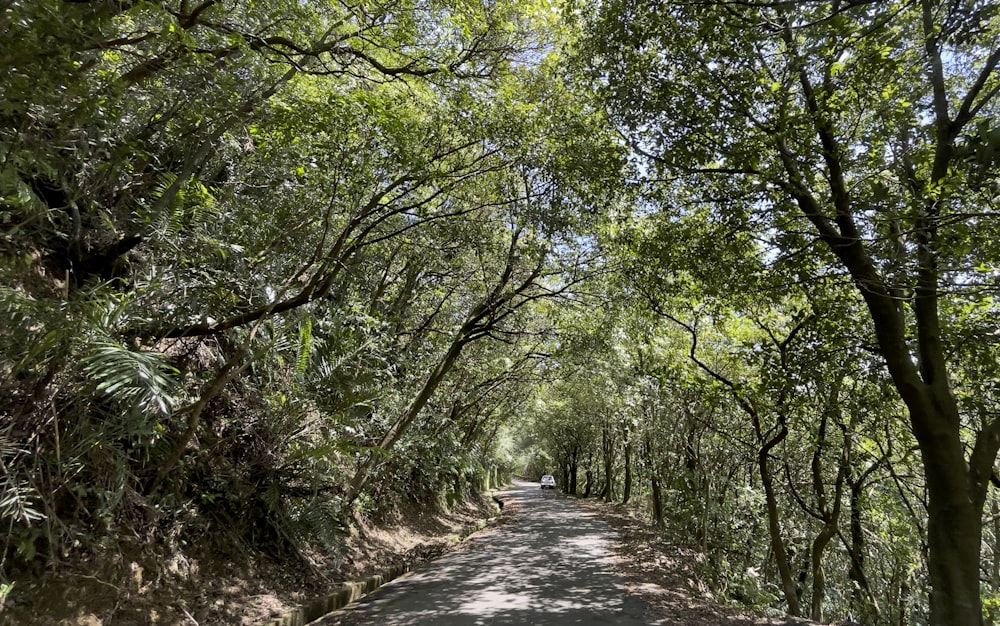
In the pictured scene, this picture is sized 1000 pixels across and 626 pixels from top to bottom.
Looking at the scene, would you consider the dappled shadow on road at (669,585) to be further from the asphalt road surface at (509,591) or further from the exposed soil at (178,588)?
the exposed soil at (178,588)

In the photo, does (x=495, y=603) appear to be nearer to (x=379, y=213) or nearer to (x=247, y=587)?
(x=247, y=587)

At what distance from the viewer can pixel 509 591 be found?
8016 millimetres

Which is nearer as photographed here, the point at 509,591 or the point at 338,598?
the point at 338,598

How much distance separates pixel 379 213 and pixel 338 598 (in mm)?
5619

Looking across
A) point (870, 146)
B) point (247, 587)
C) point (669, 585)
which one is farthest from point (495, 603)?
point (870, 146)

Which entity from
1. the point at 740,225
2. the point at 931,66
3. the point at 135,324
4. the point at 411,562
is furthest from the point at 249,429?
the point at 931,66

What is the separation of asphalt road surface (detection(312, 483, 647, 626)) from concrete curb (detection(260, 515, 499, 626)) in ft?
0.63

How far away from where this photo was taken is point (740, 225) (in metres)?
6.63

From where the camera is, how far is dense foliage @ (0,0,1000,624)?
4082 mm

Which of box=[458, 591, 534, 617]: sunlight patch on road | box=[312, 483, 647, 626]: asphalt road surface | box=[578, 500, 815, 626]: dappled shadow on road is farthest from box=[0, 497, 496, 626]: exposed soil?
box=[578, 500, 815, 626]: dappled shadow on road

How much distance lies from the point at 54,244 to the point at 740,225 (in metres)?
8.33

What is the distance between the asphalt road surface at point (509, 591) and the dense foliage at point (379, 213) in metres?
1.42

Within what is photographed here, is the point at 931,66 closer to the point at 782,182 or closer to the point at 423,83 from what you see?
the point at 782,182

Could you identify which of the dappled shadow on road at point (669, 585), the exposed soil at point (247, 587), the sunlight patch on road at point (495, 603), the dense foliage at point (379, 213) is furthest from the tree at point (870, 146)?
the sunlight patch on road at point (495, 603)
